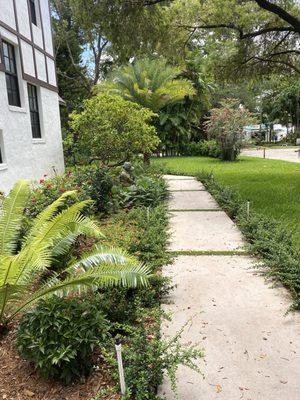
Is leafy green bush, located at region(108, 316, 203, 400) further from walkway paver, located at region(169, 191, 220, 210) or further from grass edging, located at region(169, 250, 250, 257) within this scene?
walkway paver, located at region(169, 191, 220, 210)

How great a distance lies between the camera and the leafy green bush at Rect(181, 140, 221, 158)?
19.4 meters

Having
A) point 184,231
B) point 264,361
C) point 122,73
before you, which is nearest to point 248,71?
point 122,73

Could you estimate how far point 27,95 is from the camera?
994 cm

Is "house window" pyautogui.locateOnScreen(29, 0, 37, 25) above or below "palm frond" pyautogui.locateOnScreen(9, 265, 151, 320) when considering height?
above

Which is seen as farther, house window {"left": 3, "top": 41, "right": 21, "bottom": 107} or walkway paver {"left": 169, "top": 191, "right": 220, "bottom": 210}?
house window {"left": 3, "top": 41, "right": 21, "bottom": 107}

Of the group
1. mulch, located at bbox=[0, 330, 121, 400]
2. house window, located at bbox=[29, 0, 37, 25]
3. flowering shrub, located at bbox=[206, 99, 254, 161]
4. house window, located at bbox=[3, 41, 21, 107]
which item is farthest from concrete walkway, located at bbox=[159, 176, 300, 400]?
flowering shrub, located at bbox=[206, 99, 254, 161]

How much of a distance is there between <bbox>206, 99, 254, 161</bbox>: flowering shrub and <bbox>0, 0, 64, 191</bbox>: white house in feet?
26.8

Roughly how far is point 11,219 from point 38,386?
1.82 metres

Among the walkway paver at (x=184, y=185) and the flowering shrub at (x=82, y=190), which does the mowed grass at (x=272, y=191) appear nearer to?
the walkway paver at (x=184, y=185)

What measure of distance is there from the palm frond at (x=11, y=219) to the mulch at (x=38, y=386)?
4.13ft

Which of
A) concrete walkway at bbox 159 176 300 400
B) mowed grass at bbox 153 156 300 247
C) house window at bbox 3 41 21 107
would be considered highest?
house window at bbox 3 41 21 107

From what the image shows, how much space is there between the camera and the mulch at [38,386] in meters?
2.32

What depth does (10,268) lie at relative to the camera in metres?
2.72

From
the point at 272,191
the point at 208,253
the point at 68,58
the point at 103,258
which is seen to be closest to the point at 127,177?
the point at 272,191
